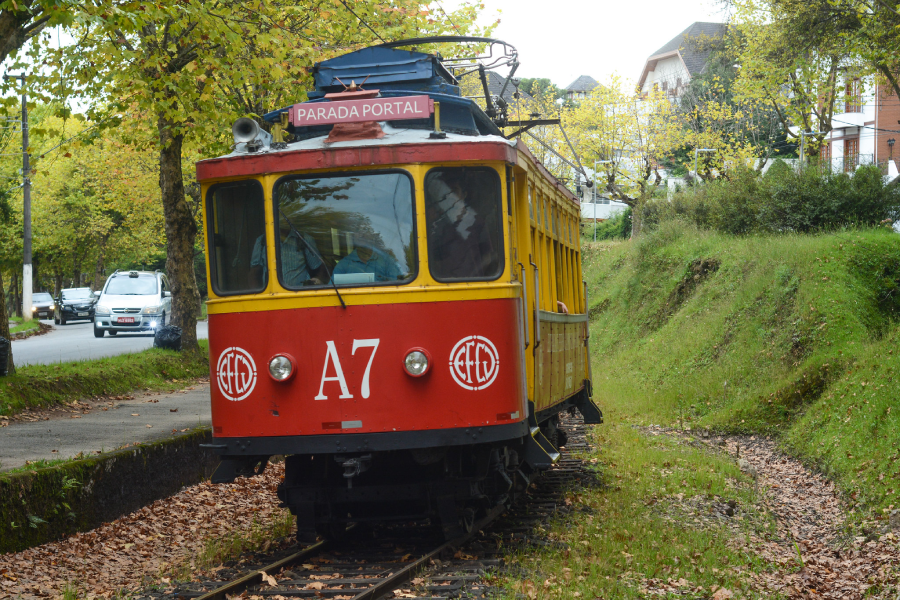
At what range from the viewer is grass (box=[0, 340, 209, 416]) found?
42.3ft

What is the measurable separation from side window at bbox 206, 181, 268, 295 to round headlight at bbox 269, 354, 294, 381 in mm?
577

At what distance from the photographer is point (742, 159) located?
135 feet

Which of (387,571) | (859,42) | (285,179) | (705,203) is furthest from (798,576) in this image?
(705,203)

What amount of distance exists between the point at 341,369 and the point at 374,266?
2.61 feet

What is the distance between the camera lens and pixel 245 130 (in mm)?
7414

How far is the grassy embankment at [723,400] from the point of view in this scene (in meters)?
7.42

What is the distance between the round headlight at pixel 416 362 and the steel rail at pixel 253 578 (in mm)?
1751

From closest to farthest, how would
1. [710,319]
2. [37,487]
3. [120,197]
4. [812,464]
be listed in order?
[37,487]
[812,464]
[710,319]
[120,197]

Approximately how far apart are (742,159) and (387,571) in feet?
123

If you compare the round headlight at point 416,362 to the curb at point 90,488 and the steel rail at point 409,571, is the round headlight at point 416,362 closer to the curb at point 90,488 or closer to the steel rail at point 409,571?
the steel rail at point 409,571

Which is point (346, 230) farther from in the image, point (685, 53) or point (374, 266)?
point (685, 53)

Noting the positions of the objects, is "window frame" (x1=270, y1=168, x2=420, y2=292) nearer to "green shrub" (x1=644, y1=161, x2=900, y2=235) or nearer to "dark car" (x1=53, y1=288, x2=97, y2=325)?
"green shrub" (x1=644, y1=161, x2=900, y2=235)

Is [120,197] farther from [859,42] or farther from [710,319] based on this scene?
[859,42]

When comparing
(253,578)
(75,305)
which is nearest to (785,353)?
(253,578)
